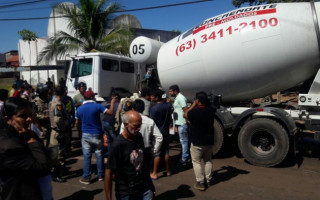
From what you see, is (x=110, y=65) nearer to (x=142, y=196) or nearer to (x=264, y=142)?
(x=264, y=142)

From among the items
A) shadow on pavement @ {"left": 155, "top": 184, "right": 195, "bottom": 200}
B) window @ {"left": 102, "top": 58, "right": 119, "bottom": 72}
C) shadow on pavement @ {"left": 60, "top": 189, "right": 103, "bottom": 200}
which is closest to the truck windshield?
window @ {"left": 102, "top": 58, "right": 119, "bottom": 72}

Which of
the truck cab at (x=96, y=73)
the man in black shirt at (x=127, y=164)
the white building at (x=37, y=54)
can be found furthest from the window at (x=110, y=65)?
the white building at (x=37, y=54)

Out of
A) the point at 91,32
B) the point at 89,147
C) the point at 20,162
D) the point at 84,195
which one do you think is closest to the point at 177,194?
the point at 84,195

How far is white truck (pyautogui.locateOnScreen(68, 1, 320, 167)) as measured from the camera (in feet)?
17.4

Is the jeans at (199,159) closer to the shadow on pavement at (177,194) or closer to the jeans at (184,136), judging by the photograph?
the shadow on pavement at (177,194)

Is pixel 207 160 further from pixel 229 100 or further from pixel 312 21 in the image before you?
pixel 312 21

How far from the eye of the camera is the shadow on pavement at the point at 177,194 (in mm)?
4332

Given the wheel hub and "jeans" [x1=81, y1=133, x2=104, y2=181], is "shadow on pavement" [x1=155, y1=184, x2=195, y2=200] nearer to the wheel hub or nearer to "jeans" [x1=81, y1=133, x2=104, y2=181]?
"jeans" [x1=81, y1=133, x2=104, y2=181]

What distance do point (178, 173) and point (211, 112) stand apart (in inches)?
64.7

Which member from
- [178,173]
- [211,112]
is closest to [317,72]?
[211,112]

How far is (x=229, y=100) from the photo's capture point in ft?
21.3

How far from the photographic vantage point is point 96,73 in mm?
9352

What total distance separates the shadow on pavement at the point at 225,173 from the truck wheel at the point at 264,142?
1.39 feet

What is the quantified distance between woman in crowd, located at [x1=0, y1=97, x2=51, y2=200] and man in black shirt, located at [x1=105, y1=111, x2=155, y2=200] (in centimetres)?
72
